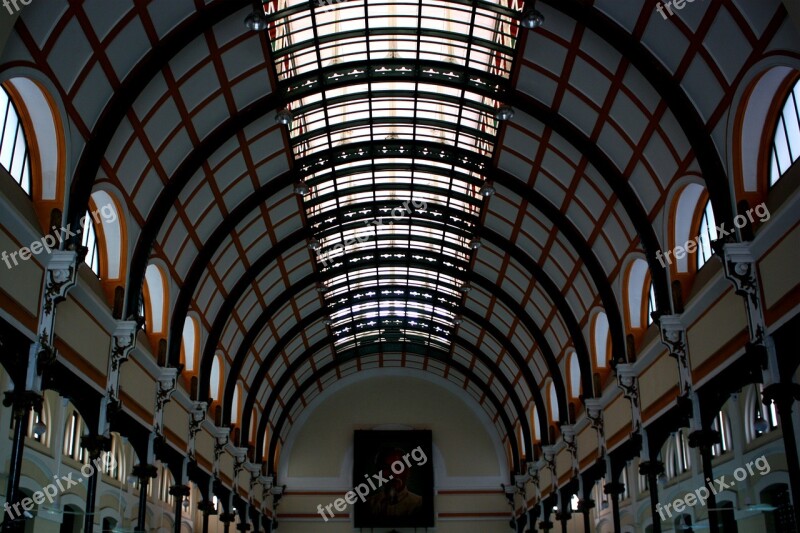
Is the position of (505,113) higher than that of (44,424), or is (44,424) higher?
(505,113)

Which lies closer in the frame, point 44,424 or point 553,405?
point 44,424

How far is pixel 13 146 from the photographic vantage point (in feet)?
Answer: 66.8

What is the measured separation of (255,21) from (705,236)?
1548 cm

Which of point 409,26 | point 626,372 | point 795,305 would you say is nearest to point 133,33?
point 409,26

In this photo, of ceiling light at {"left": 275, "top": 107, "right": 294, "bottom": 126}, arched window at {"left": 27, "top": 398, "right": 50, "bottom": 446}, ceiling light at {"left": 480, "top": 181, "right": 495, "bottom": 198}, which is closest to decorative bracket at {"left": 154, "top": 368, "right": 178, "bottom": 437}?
arched window at {"left": 27, "top": 398, "right": 50, "bottom": 446}

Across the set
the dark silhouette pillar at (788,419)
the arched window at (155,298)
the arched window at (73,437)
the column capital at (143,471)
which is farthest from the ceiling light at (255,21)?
the arched window at (73,437)

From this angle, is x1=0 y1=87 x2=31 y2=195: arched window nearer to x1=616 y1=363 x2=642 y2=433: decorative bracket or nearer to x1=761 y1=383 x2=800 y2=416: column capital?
x1=761 y1=383 x2=800 y2=416: column capital

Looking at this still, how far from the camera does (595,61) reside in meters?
25.9

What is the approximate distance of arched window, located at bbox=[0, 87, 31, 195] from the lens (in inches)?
781

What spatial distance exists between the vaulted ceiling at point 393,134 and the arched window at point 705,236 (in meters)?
1.53

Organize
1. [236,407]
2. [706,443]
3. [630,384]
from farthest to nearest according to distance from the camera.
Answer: [236,407], [630,384], [706,443]

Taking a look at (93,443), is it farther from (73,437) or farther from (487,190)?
(487,190)

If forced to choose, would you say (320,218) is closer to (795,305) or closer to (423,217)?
(423,217)

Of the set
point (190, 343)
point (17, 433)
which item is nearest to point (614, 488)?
point (190, 343)
